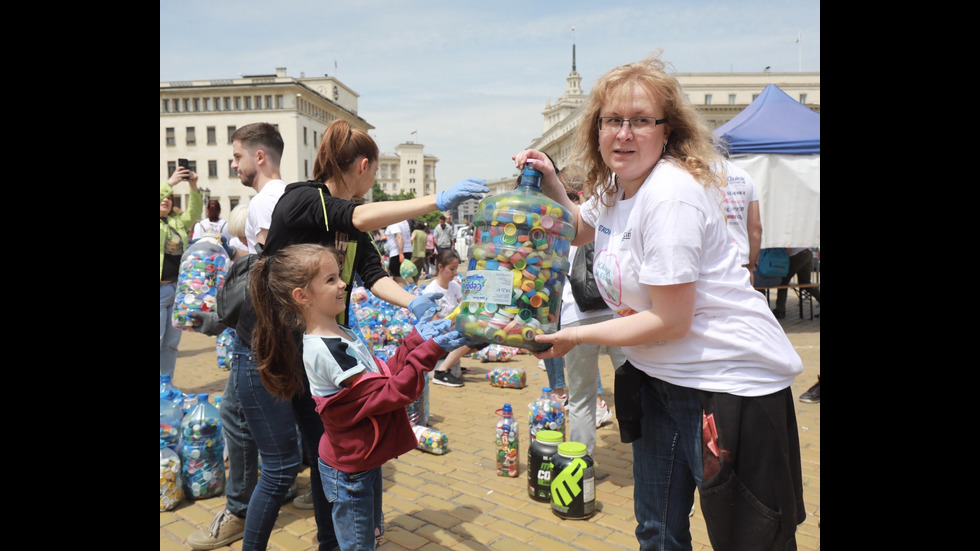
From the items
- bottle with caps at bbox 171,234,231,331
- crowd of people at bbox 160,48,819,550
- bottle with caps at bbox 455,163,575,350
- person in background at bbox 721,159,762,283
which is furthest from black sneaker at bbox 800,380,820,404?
bottle with caps at bbox 171,234,231,331

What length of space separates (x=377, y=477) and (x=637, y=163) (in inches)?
72.9

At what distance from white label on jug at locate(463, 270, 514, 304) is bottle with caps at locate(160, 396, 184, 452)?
10.3ft

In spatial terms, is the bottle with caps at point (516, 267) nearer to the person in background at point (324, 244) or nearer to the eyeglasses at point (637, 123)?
the person in background at point (324, 244)

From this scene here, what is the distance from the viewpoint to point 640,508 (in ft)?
7.66

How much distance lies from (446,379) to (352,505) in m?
4.91

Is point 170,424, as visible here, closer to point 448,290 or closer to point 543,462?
point 543,462

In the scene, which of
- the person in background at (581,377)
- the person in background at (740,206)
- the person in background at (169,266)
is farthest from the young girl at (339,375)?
the person in background at (169,266)

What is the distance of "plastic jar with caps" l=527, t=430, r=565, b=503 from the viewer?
4074 millimetres

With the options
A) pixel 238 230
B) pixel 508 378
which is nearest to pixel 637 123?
pixel 238 230

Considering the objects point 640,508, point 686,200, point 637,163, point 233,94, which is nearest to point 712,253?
point 686,200

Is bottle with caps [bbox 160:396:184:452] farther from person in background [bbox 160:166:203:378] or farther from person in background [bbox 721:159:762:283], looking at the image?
person in background [bbox 721:159:762:283]

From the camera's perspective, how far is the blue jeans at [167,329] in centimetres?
603

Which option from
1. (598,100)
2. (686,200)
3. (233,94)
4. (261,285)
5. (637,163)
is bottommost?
(261,285)

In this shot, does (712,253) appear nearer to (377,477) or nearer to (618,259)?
(618,259)
